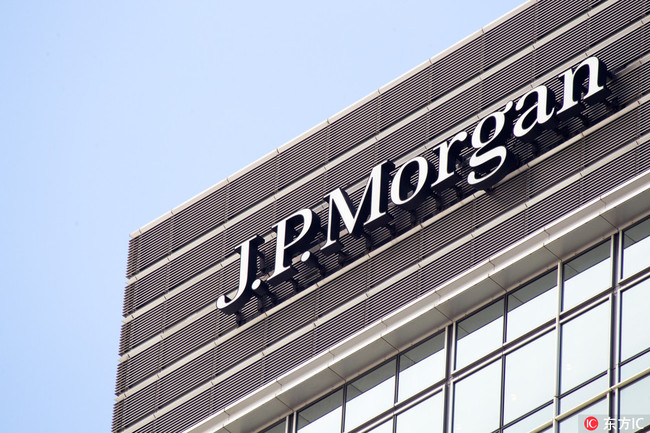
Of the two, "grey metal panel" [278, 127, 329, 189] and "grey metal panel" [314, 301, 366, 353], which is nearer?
"grey metal panel" [314, 301, 366, 353]

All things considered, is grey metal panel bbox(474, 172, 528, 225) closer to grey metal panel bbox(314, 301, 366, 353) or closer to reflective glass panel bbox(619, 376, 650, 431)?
grey metal panel bbox(314, 301, 366, 353)

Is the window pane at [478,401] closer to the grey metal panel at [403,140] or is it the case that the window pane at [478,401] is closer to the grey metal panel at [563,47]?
the grey metal panel at [403,140]

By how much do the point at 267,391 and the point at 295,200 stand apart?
635 centimetres

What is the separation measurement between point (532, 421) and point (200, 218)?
15201mm

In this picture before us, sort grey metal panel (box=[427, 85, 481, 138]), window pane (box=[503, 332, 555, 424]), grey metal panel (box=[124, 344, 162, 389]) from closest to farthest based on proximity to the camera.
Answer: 1. window pane (box=[503, 332, 555, 424])
2. grey metal panel (box=[427, 85, 481, 138])
3. grey metal panel (box=[124, 344, 162, 389])

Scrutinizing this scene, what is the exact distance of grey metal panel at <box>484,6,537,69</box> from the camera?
138ft

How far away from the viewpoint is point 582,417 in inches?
1356

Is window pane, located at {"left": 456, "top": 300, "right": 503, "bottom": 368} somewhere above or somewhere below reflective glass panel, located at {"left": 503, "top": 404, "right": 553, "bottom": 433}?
above

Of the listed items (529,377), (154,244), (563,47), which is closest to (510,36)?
(563,47)

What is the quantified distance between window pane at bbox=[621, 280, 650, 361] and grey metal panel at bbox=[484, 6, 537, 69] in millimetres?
9196

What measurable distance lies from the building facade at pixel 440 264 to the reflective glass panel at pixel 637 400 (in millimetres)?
51

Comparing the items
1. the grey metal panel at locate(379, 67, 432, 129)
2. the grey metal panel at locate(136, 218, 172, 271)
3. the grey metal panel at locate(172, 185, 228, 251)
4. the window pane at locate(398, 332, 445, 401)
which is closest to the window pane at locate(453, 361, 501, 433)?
the window pane at locate(398, 332, 445, 401)

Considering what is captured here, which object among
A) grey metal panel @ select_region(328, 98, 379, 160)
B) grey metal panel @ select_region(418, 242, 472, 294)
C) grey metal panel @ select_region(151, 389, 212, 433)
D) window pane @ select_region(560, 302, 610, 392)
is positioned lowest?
window pane @ select_region(560, 302, 610, 392)

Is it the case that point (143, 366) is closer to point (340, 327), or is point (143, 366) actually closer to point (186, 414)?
point (186, 414)
